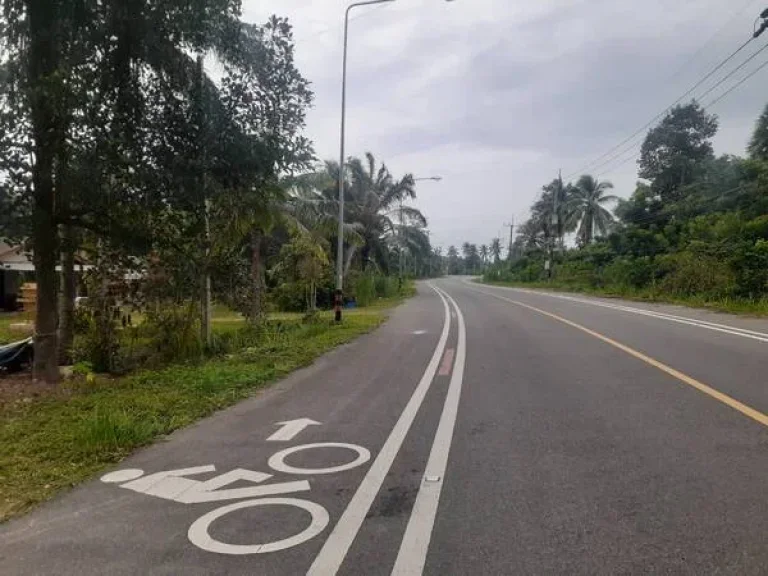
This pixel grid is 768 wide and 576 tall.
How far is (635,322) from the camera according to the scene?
53.8 ft

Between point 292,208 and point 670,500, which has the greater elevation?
point 292,208

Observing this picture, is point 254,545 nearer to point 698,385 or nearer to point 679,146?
point 698,385

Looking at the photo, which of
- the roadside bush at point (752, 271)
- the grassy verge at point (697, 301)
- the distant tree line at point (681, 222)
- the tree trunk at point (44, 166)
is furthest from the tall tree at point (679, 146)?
the tree trunk at point (44, 166)

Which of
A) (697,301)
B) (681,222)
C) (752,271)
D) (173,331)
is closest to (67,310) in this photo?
(173,331)

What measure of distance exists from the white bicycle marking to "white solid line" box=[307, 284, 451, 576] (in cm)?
14

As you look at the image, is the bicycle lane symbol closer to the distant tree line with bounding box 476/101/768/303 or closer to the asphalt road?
the asphalt road

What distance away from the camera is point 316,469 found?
4.80 meters

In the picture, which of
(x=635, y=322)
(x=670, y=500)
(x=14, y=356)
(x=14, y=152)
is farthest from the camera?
(x=635, y=322)

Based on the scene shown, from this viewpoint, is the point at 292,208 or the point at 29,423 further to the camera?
the point at 292,208

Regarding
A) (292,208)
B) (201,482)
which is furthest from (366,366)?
(292,208)

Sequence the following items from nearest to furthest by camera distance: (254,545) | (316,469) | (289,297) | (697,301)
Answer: (254,545), (316,469), (697,301), (289,297)

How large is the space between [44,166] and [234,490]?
7008mm

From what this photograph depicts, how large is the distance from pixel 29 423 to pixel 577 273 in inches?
1778

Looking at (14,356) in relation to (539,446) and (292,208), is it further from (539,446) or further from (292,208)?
(292,208)
